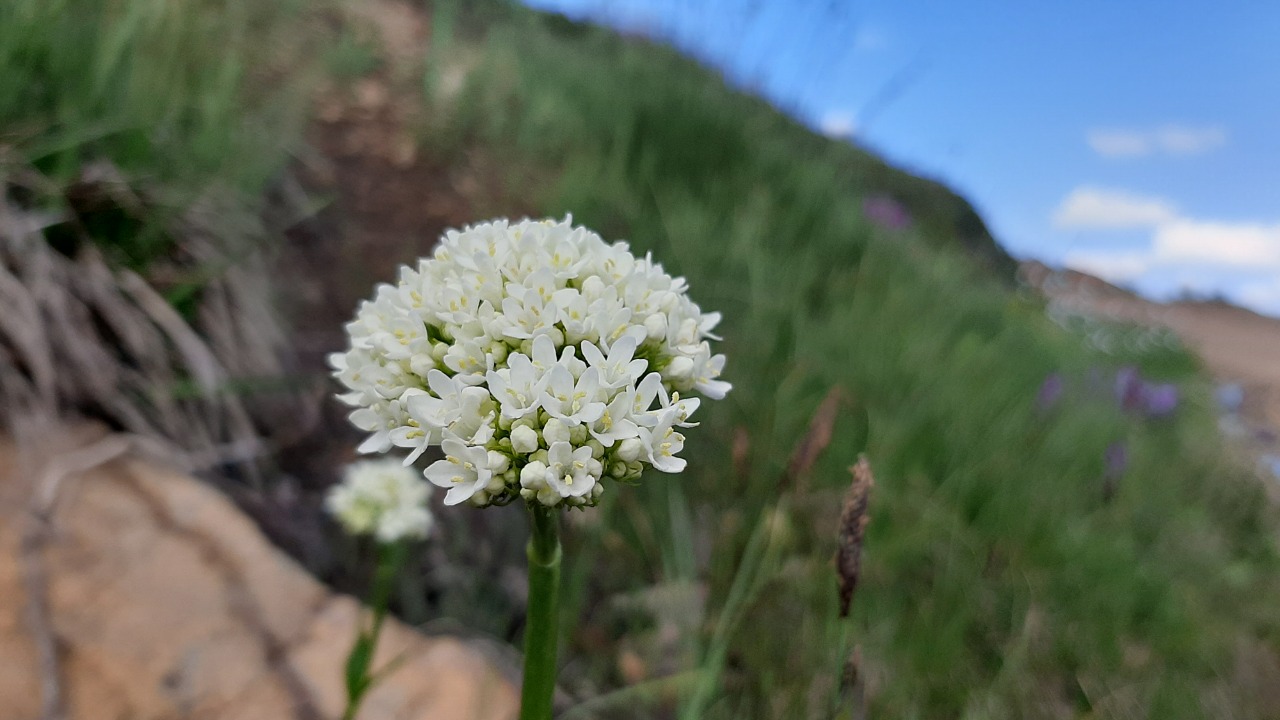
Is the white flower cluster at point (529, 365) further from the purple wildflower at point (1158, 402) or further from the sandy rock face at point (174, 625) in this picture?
the purple wildflower at point (1158, 402)

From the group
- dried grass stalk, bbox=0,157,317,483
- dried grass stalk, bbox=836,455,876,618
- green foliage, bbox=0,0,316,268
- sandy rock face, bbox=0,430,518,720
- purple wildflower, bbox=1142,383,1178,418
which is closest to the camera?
dried grass stalk, bbox=836,455,876,618

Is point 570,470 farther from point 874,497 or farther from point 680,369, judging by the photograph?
point 874,497

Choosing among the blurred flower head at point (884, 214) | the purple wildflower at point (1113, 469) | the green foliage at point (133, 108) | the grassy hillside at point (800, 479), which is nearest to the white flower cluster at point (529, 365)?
the grassy hillside at point (800, 479)

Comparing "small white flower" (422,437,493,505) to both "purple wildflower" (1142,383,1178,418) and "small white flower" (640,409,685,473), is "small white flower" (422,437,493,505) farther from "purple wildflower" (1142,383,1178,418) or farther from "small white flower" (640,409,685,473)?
"purple wildflower" (1142,383,1178,418)

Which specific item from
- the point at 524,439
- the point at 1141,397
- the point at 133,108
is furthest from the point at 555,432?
the point at 1141,397

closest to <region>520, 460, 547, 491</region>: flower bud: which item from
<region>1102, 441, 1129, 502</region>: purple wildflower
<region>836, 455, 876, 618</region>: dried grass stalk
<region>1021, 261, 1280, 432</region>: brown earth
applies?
<region>836, 455, 876, 618</region>: dried grass stalk
